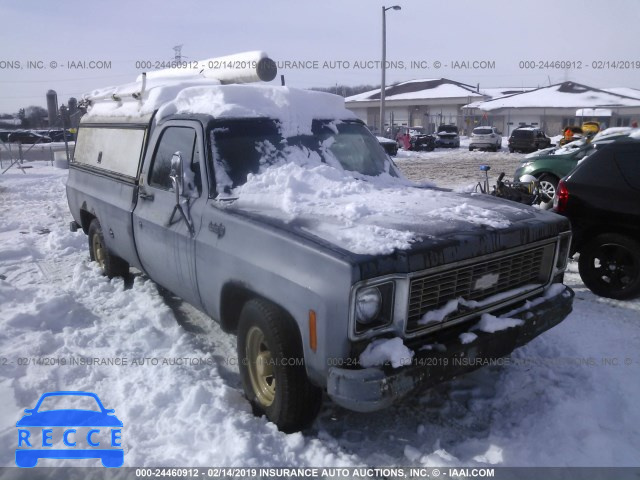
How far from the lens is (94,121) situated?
6652 mm

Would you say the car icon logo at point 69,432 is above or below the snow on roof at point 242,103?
below

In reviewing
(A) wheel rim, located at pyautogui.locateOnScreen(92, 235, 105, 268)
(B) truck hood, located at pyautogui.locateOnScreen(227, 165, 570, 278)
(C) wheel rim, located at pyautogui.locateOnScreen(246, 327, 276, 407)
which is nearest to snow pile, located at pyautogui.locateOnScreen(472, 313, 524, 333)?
(B) truck hood, located at pyautogui.locateOnScreen(227, 165, 570, 278)

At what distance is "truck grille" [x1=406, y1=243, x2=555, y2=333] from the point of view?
2.93m

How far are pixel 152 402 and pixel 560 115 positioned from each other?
5153cm

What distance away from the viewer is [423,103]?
53000 millimetres

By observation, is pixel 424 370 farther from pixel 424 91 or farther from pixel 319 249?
pixel 424 91

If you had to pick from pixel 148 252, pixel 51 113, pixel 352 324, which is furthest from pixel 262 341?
pixel 51 113

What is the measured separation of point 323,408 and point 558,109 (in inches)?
1969

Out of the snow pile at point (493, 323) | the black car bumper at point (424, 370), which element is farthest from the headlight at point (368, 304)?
the snow pile at point (493, 323)

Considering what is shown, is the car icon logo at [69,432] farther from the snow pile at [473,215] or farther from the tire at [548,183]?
the tire at [548,183]

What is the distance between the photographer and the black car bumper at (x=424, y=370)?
2.68 metres

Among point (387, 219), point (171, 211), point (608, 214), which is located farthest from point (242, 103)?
point (608, 214)

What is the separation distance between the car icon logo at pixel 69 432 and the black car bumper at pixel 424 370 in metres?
1.45

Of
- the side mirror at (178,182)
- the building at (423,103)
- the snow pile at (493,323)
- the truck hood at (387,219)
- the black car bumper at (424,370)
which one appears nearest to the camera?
the black car bumper at (424,370)
